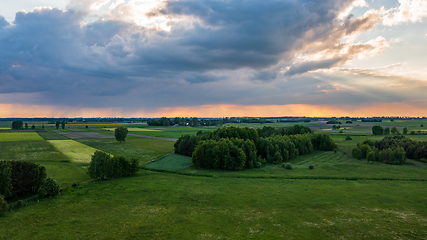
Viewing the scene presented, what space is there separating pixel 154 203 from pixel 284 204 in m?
24.6

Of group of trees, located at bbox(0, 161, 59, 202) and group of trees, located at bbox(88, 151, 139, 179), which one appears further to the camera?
group of trees, located at bbox(88, 151, 139, 179)

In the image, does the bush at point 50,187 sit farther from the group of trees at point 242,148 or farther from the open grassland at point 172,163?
the group of trees at point 242,148

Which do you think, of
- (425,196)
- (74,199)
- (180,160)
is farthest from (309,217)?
(180,160)

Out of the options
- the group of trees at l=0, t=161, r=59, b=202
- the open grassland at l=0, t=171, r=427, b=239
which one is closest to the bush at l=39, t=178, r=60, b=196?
the group of trees at l=0, t=161, r=59, b=202

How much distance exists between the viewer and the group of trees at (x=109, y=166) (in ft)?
199

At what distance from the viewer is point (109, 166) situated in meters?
62.8

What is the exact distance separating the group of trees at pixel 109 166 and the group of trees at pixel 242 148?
21950 millimetres

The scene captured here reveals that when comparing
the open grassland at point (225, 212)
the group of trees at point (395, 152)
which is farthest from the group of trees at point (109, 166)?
the group of trees at point (395, 152)

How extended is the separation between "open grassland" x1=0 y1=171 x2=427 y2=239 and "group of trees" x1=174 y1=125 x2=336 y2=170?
69.1 ft

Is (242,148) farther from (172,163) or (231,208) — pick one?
(231,208)

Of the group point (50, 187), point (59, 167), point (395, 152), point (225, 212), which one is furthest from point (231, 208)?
point (395, 152)

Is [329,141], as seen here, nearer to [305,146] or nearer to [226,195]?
[305,146]

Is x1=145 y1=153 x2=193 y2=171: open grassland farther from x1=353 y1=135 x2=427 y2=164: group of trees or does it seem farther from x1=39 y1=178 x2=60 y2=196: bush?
x1=353 y1=135 x2=427 y2=164: group of trees

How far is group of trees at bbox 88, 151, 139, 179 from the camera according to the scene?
60625 mm
